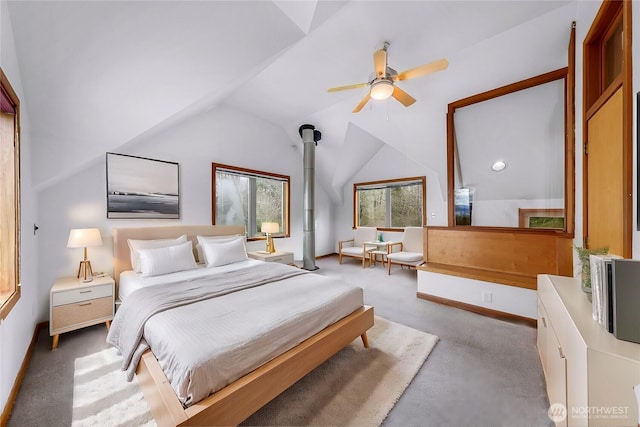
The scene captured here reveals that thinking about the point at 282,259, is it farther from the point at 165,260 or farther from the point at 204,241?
the point at 165,260

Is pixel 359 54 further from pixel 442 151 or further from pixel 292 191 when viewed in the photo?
pixel 292 191

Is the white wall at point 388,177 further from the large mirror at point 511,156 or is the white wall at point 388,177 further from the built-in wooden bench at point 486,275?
the built-in wooden bench at point 486,275

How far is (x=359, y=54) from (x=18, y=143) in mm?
3076

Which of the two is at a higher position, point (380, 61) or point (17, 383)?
point (380, 61)

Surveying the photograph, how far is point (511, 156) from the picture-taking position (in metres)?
3.05

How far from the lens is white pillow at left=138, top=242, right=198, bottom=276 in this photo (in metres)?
2.64

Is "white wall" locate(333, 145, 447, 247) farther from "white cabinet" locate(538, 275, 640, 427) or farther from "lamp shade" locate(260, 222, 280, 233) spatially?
"white cabinet" locate(538, 275, 640, 427)

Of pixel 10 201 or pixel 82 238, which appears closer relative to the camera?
pixel 10 201

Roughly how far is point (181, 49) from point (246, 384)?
2.36m

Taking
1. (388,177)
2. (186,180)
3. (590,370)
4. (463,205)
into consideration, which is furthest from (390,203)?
(590,370)

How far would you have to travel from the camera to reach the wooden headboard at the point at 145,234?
2.88 metres

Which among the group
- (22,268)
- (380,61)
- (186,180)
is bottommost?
(22,268)

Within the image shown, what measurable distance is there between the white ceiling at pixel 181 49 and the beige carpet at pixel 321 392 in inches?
73.5

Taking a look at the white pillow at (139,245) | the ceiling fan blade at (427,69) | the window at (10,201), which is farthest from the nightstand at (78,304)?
the ceiling fan blade at (427,69)
